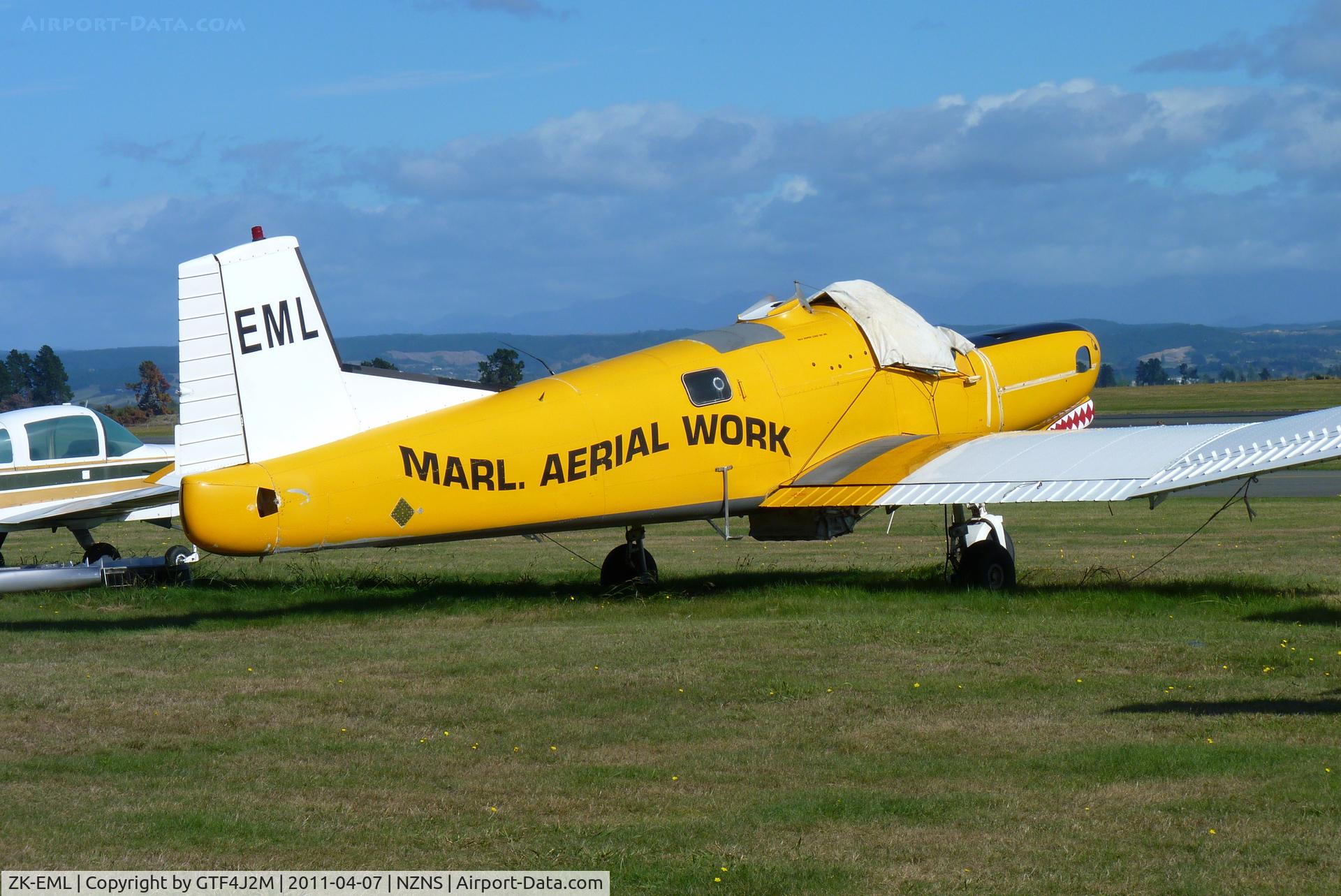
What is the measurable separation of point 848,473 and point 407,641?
470 centimetres

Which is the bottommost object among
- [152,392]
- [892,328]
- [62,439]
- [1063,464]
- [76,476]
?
[1063,464]

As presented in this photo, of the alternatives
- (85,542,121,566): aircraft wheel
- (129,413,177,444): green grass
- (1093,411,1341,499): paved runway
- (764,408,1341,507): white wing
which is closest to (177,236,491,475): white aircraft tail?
(764,408,1341,507): white wing

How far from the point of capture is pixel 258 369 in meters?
11.4

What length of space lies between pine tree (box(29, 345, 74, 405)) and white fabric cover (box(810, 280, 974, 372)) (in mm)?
113791

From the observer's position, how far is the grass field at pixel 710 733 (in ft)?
19.0

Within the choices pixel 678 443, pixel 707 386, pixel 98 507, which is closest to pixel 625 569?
pixel 678 443

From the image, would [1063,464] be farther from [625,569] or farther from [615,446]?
[625,569]

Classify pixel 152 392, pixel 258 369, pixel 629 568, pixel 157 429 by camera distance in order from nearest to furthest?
pixel 258 369
pixel 629 568
pixel 157 429
pixel 152 392

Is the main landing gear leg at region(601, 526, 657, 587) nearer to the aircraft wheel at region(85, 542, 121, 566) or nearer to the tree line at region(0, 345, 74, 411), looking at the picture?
the aircraft wheel at region(85, 542, 121, 566)

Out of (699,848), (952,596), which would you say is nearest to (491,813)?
(699,848)

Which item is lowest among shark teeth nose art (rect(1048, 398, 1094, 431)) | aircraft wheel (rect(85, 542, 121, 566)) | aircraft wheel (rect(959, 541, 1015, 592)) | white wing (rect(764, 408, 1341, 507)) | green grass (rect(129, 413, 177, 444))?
aircraft wheel (rect(959, 541, 1015, 592))

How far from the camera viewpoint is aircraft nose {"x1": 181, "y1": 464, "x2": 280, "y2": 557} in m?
10.6

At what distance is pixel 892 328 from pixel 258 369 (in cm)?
676

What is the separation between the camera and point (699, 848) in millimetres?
5863
